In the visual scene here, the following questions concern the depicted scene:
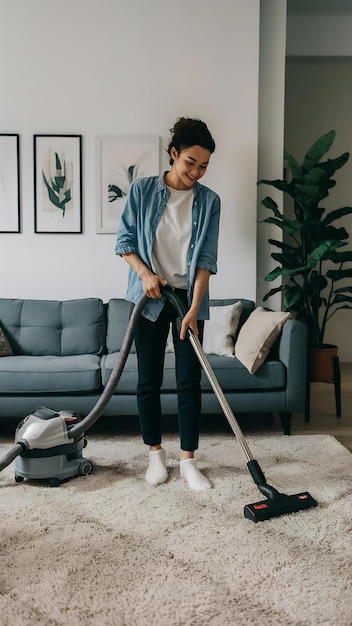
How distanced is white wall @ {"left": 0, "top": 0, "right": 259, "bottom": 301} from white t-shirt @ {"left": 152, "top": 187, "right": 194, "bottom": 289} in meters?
1.68

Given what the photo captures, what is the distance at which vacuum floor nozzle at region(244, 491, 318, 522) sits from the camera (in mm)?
1907

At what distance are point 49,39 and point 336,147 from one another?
2.65m

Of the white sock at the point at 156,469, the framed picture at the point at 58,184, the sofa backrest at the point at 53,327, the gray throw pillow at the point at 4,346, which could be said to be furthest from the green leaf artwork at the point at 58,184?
the white sock at the point at 156,469

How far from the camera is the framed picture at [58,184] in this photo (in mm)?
3781

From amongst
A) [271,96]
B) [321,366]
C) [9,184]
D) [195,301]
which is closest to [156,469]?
[195,301]

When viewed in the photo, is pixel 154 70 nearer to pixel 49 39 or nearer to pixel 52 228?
pixel 49 39

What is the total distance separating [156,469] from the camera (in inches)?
90.8

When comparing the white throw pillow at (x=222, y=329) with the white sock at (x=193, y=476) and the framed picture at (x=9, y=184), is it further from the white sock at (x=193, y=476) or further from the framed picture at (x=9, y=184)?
the framed picture at (x=9, y=184)

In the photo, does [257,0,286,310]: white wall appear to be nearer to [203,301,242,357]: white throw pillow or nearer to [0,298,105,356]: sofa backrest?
[203,301,242,357]: white throw pillow

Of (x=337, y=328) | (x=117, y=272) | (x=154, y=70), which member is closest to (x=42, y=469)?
(x=117, y=272)

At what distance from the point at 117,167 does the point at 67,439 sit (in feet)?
6.84

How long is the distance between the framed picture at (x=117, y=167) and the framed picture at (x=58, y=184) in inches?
5.3

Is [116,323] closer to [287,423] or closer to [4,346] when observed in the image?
[4,346]

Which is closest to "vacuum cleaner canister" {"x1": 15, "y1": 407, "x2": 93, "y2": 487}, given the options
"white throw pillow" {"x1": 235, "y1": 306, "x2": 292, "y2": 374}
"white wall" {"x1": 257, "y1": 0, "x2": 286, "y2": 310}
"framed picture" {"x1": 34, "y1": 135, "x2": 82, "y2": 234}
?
"white throw pillow" {"x1": 235, "y1": 306, "x2": 292, "y2": 374}
